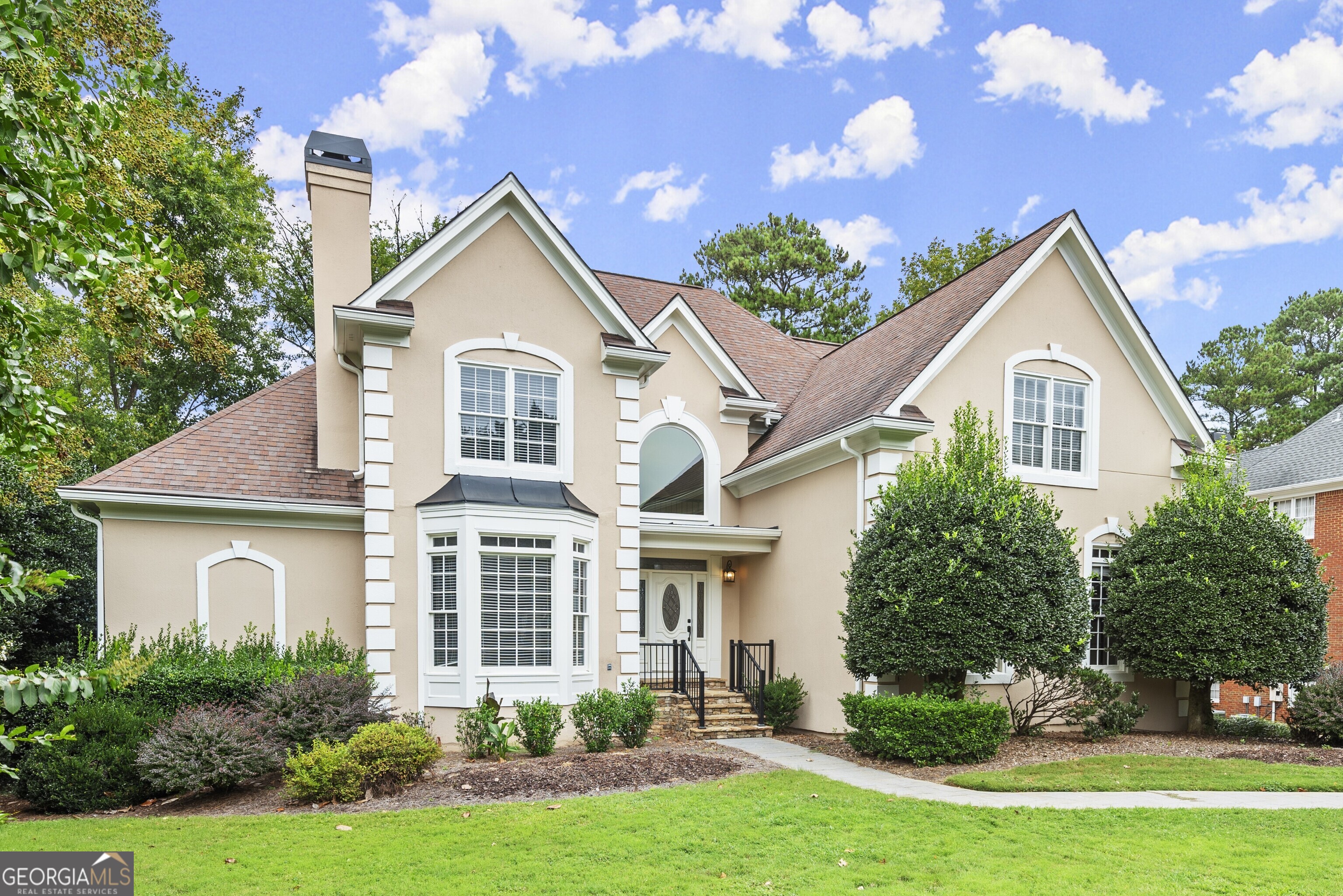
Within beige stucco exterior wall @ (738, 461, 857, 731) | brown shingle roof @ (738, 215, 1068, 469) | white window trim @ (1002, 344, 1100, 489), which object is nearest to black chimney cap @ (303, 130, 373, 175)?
brown shingle roof @ (738, 215, 1068, 469)

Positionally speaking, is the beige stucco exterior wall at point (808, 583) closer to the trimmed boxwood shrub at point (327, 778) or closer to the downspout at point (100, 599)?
the trimmed boxwood shrub at point (327, 778)

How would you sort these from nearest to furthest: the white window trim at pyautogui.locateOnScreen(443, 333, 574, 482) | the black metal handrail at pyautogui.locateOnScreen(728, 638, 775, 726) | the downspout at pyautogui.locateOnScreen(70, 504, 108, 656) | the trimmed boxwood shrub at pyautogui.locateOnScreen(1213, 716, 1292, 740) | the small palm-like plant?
the small palm-like plant
the downspout at pyautogui.locateOnScreen(70, 504, 108, 656)
the white window trim at pyautogui.locateOnScreen(443, 333, 574, 482)
the trimmed boxwood shrub at pyautogui.locateOnScreen(1213, 716, 1292, 740)
the black metal handrail at pyautogui.locateOnScreen(728, 638, 775, 726)

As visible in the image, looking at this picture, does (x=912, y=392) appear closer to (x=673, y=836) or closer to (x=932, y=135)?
(x=673, y=836)

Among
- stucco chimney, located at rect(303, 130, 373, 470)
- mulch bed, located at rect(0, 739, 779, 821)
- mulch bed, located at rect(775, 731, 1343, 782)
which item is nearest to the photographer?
mulch bed, located at rect(0, 739, 779, 821)

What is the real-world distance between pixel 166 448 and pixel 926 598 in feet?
36.9

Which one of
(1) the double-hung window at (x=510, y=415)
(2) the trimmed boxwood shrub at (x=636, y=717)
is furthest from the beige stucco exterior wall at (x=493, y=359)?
(2) the trimmed boxwood shrub at (x=636, y=717)

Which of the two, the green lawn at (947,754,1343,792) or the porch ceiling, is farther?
the porch ceiling

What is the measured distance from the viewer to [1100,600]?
47.7ft

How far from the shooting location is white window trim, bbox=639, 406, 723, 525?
1585cm

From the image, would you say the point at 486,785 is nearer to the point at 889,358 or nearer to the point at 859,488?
the point at 859,488

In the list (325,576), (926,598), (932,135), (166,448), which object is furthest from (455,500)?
(932,135)

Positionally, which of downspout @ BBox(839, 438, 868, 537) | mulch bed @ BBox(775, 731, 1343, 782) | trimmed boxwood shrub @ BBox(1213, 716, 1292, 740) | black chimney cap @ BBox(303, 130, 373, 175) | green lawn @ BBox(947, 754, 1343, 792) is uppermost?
black chimney cap @ BBox(303, 130, 373, 175)

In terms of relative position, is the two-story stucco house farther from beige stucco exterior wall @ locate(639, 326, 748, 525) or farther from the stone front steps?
the stone front steps

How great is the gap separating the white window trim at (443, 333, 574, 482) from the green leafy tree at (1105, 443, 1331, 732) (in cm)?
929
